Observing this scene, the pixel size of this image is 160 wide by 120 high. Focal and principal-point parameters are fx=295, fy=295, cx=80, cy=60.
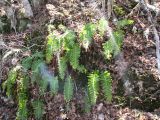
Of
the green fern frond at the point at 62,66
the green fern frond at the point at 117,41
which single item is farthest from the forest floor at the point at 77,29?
the green fern frond at the point at 62,66

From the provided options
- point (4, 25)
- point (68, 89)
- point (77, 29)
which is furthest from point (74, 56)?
point (4, 25)

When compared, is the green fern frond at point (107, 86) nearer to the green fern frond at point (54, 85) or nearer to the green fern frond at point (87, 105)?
the green fern frond at point (87, 105)

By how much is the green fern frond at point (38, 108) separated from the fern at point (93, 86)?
2.87 ft

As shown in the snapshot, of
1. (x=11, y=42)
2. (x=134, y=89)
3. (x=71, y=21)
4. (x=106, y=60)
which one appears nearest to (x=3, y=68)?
(x=11, y=42)

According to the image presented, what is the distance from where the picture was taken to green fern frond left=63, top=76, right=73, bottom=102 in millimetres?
4781

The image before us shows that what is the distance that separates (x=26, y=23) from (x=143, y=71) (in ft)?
8.32

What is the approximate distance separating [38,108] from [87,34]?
4.86 feet

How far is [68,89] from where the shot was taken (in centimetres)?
483

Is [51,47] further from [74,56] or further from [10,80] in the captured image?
[10,80]

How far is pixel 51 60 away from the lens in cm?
517

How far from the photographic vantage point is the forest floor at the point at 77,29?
4.79m

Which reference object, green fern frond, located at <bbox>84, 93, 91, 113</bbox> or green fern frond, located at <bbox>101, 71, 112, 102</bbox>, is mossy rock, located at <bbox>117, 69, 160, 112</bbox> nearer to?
green fern frond, located at <bbox>101, 71, 112, 102</bbox>

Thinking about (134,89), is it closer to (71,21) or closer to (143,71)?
(143,71)

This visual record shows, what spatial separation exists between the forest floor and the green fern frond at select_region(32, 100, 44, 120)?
0.10 meters
